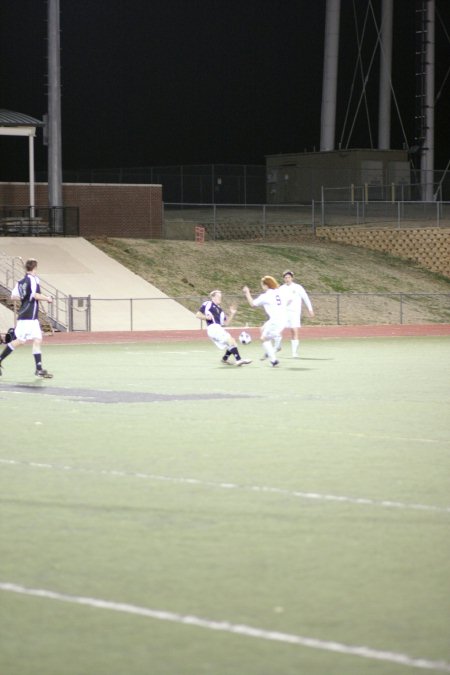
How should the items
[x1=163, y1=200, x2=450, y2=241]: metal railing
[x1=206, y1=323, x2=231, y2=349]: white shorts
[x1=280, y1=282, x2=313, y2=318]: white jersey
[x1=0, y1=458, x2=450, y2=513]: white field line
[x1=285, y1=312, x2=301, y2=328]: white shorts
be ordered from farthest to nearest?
[x1=163, y1=200, x2=450, y2=241]: metal railing
[x1=285, y1=312, x2=301, y2=328]: white shorts
[x1=280, y1=282, x2=313, y2=318]: white jersey
[x1=206, y1=323, x2=231, y2=349]: white shorts
[x1=0, y1=458, x2=450, y2=513]: white field line

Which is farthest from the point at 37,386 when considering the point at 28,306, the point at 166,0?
the point at 166,0

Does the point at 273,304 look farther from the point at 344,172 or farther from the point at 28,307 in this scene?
the point at 344,172

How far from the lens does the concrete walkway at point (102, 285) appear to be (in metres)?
41.3

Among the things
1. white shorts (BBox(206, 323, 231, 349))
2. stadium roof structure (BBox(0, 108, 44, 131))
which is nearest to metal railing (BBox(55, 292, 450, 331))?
stadium roof structure (BBox(0, 108, 44, 131))

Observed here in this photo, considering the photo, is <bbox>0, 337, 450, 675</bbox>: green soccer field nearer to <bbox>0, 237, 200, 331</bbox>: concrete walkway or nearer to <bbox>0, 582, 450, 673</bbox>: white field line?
<bbox>0, 582, 450, 673</bbox>: white field line

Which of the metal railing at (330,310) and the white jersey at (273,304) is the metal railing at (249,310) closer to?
the metal railing at (330,310)

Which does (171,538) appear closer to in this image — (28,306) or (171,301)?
(28,306)

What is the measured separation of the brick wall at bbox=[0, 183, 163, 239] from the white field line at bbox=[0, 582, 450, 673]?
4659cm

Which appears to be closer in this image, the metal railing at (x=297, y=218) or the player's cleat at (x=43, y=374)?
the player's cleat at (x=43, y=374)

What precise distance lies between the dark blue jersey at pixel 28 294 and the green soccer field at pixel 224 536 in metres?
3.44

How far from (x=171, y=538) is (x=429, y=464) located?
3.96 meters

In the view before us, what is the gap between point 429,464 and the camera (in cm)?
1186

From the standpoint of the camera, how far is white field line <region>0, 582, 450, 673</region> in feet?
19.5

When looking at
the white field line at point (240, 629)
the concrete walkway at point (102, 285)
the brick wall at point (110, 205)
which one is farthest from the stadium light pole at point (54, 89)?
the white field line at point (240, 629)
